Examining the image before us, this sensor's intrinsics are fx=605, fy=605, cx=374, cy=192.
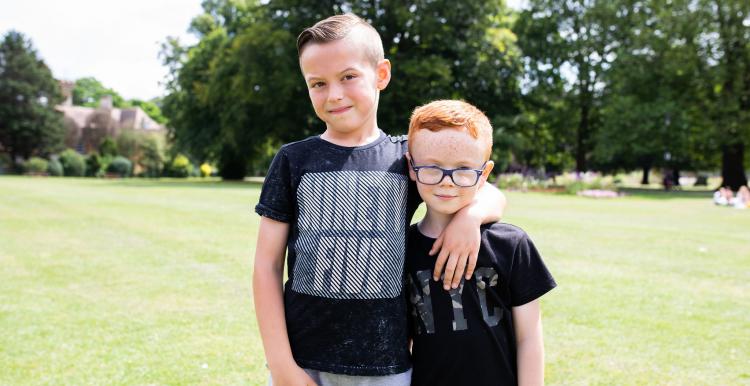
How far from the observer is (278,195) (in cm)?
202

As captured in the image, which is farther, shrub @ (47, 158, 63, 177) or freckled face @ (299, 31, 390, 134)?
shrub @ (47, 158, 63, 177)

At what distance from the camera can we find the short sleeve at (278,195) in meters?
2.02

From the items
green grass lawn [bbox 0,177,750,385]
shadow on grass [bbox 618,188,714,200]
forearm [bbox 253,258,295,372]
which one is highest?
forearm [bbox 253,258,295,372]

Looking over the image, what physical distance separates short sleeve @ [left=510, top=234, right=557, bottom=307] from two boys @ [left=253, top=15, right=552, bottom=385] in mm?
155

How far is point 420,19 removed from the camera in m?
32.7

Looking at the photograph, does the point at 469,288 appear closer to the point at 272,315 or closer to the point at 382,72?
the point at 272,315

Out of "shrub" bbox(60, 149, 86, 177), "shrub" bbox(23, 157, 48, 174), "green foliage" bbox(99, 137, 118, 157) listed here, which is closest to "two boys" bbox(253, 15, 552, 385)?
"shrub" bbox(60, 149, 86, 177)

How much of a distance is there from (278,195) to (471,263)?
2.23 ft

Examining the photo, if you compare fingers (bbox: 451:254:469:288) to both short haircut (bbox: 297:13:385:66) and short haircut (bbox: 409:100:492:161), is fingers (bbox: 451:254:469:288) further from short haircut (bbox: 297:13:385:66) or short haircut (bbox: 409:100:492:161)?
short haircut (bbox: 297:13:385:66)

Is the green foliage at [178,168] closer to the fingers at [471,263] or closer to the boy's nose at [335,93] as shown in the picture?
the boy's nose at [335,93]

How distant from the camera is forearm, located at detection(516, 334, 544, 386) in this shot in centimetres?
206

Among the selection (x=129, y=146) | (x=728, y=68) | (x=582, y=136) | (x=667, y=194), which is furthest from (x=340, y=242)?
(x=129, y=146)

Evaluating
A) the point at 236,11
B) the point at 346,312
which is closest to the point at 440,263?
the point at 346,312

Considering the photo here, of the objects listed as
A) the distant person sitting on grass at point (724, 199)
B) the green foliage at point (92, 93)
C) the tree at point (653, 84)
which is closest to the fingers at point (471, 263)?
the distant person sitting on grass at point (724, 199)
